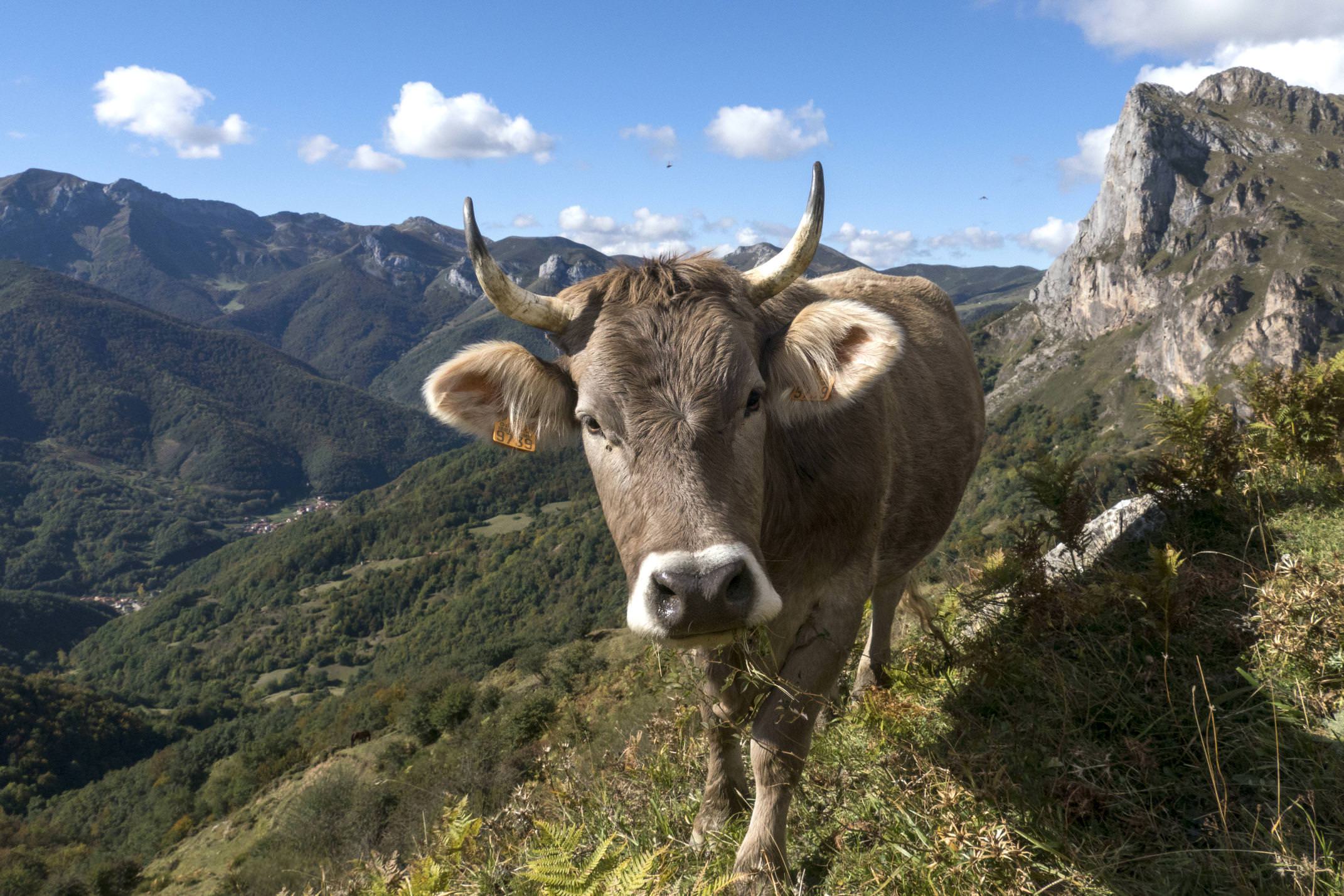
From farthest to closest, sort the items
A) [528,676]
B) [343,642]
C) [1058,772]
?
[343,642], [528,676], [1058,772]

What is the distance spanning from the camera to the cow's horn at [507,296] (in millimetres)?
3463

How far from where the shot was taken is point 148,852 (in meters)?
69.4

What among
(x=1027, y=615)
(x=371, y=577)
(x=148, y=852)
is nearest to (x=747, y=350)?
(x=1027, y=615)

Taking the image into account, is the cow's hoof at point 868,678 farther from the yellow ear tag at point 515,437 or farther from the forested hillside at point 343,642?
the forested hillside at point 343,642

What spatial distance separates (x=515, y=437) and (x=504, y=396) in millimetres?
310

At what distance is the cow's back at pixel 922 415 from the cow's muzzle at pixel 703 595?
6.96 ft

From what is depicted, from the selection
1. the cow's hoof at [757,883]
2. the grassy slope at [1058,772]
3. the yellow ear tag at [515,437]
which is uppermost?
the yellow ear tag at [515,437]

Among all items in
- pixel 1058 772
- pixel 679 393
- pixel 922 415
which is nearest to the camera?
pixel 679 393

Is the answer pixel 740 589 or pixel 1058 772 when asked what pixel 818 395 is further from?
pixel 1058 772

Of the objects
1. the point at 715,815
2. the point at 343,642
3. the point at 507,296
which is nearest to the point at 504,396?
the point at 507,296

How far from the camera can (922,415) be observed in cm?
541

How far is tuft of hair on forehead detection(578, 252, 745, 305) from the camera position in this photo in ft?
12.0

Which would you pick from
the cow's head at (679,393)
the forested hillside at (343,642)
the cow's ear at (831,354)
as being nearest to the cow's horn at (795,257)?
the cow's head at (679,393)

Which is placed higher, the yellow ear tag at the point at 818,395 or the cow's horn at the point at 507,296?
the cow's horn at the point at 507,296
